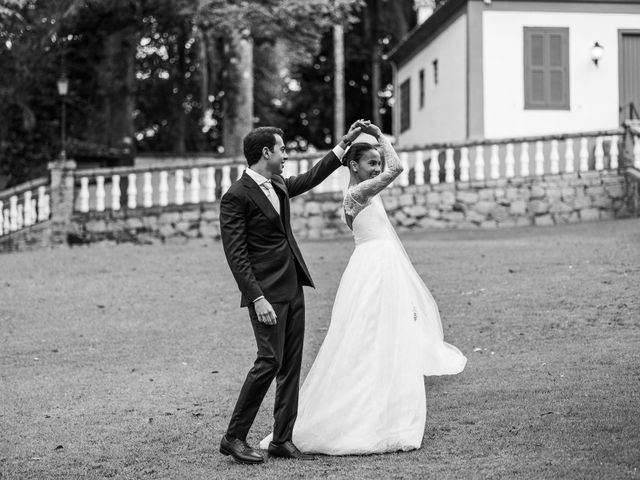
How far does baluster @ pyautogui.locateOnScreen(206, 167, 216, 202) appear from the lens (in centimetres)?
2139

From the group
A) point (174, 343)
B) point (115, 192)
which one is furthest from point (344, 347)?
point (115, 192)

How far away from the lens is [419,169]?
21.6m

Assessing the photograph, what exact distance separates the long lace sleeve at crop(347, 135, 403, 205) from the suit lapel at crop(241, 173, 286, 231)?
65 cm

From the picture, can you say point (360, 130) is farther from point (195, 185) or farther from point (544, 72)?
point (544, 72)

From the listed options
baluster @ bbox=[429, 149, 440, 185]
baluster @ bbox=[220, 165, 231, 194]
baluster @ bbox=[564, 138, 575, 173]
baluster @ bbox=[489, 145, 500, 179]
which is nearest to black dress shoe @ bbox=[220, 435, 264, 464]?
baluster @ bbox=[220, 165, 231, 194]

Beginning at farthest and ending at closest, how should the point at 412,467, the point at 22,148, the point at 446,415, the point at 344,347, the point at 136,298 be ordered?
the point at 22,148
the point at 136,298
the point at 446,415
the point at 344,347
the point at 412,467

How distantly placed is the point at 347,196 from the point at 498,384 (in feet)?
8.10

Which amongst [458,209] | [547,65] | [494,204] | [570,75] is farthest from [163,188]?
[570,75]

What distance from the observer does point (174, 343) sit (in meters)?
11.7

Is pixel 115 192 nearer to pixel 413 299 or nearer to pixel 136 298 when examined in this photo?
pixel 136 298

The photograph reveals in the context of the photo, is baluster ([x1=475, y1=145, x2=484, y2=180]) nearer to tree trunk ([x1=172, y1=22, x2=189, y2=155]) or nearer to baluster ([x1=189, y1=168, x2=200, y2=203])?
baluster ([x1=189, y1=168, x2=200, y2=203])

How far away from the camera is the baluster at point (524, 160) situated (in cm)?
2183

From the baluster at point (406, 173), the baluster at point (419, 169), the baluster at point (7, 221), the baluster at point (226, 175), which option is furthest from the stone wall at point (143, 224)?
the baluster at point (419, 169)

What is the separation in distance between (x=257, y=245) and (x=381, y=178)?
0.91m
